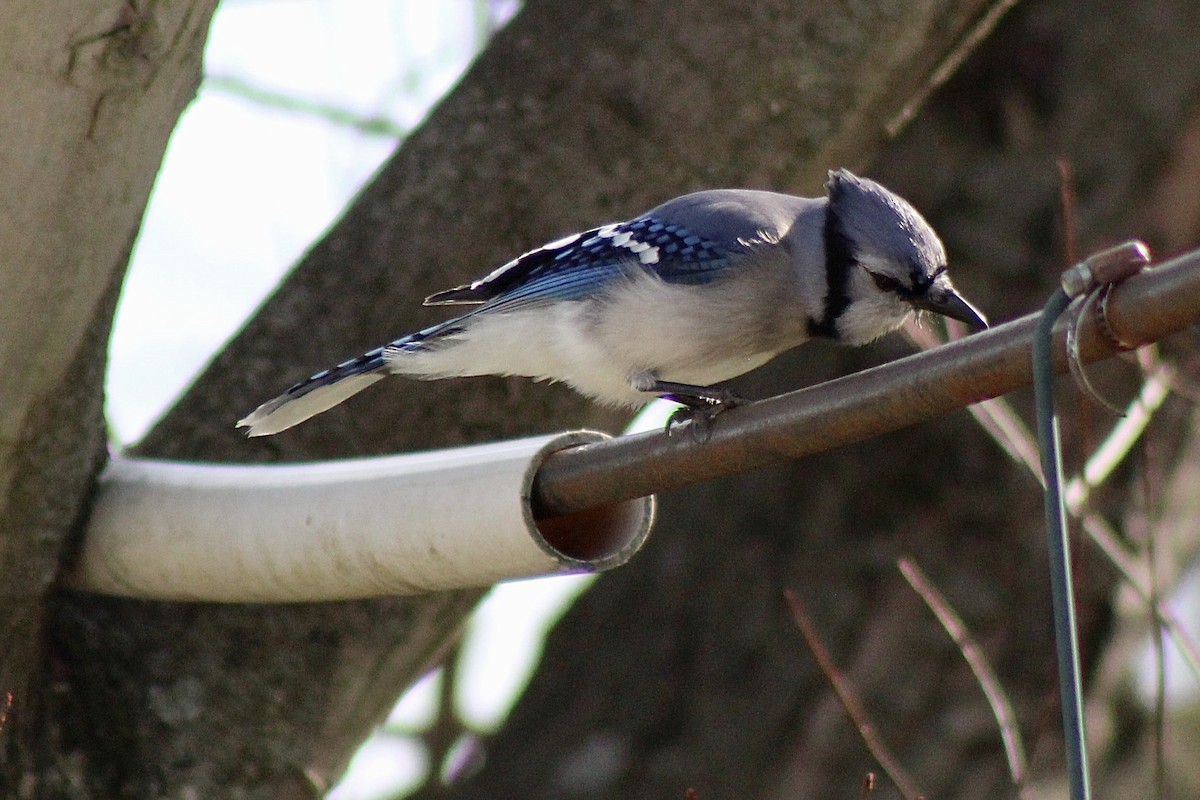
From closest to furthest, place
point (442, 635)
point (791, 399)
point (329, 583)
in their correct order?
1. point (791, 399)
2. point (329, 583)
3. point (442, 635)

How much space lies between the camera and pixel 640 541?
1968mm

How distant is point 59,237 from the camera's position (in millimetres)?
1976

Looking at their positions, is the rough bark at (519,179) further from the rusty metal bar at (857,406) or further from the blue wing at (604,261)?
the rusty metal bar at (857,406)

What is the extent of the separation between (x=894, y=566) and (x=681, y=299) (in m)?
1.42

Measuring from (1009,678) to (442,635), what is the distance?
160 centimetres

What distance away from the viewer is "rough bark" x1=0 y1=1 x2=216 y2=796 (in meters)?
1.83

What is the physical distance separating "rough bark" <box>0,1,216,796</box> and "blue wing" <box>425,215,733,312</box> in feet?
2.01

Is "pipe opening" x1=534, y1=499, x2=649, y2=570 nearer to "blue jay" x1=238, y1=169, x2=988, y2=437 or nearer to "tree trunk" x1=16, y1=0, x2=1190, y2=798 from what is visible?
"blue jay" x1=238, y1=169, x2=988, y2=437

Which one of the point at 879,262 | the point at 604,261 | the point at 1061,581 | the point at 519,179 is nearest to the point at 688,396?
the point at 604,261

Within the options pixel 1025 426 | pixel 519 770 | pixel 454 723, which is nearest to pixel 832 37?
pixel 1025 426

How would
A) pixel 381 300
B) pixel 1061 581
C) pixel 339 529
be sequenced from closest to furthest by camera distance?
1. pixel 1061 581
2. pixel 339 529
3. pixel 381 300

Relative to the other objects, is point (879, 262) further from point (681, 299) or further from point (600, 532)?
point (600, 532)

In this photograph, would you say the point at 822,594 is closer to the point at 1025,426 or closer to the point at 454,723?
the point at 1025,426

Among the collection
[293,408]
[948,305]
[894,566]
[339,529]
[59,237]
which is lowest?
[894,566]
